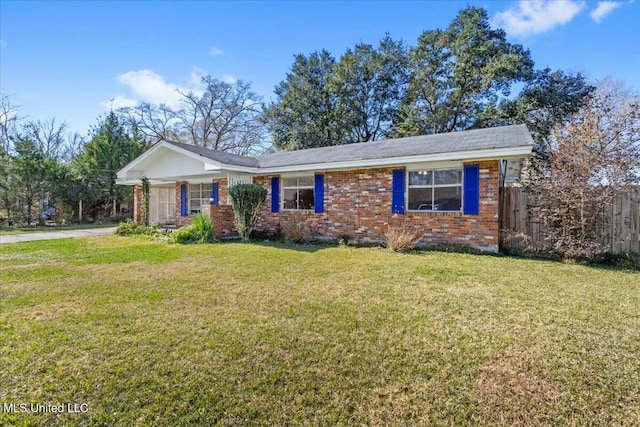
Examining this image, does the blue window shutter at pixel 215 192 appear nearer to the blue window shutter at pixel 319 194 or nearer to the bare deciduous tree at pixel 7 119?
the blue window shutter at pixel 319 194

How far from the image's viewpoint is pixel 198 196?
1570 cm

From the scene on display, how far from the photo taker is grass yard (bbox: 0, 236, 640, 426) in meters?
2.40

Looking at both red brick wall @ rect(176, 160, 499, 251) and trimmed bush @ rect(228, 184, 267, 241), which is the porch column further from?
trimmed bush @ rect(228, 184, 267, 241)

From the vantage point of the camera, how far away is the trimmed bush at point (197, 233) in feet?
36.6

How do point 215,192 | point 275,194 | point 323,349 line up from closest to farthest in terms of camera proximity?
point 323,349
point 275,194
point 215,192

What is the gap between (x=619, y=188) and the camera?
7434mm

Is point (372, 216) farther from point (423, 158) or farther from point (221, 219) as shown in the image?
point (221, 219)

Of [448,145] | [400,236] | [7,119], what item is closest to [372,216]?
[400,236]

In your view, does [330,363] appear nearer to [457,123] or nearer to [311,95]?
[457,123]

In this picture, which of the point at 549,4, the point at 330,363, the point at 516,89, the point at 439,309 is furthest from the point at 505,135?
the point at 516,89

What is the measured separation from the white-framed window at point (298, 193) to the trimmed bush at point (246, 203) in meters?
1.10

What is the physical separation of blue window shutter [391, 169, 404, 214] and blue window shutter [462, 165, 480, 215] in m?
1.85

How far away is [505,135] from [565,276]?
4677mm

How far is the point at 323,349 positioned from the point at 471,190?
7398 millimetres
